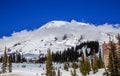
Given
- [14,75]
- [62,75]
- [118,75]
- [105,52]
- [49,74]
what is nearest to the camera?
[118,75]

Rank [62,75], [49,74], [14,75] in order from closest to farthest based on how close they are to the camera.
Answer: [14,75]
[49,74]
[62,75]

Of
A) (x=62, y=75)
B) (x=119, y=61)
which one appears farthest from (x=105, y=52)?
(x=119, y=61)

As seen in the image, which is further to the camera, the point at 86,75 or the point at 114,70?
the point at 86,75

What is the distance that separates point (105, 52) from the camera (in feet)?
472

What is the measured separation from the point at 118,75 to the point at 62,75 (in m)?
70.7

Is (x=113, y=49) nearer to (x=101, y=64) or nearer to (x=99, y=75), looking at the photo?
(x=99, y=75)

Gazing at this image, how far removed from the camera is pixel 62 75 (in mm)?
128750

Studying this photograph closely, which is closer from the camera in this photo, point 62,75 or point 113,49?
point 113,49

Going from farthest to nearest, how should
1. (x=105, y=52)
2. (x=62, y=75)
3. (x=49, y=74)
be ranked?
(x=105, y=52), (x=62, y=75), (x=49, y=74)

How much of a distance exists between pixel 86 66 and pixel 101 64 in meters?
32.8

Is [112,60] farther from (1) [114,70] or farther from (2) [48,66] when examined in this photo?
(2) [48,66]

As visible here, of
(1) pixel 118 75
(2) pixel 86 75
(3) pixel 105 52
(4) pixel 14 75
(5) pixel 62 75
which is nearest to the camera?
(1) pixel 118 75

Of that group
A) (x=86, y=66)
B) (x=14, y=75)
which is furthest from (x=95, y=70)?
(x=14, y=75)

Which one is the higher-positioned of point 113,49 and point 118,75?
point 113,49
